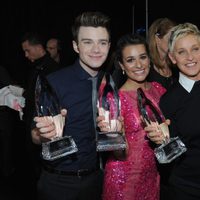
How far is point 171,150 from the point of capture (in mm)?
1517

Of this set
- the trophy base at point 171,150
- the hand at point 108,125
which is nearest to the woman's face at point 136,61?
the hand at point 108,125

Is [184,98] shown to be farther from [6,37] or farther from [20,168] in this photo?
[6,37]

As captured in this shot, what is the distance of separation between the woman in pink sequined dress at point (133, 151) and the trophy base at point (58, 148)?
37 centimetres

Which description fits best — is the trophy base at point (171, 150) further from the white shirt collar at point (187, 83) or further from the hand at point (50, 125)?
the hand at point (50, 125)

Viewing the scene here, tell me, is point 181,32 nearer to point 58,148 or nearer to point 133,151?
point 133,151

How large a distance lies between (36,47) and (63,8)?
2.31 metres

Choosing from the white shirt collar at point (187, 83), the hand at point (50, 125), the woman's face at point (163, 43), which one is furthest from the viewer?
the woman's face at point (163, 43)

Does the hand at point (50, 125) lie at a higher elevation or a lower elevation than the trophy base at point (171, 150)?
higher

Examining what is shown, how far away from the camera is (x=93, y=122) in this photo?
170cm

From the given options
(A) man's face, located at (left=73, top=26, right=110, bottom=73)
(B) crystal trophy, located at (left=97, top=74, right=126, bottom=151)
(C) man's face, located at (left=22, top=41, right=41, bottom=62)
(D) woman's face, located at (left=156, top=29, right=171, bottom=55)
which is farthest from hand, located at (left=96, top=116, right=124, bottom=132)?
(C) man's face, located at (left=22, top=41, right=41, bottom=62)

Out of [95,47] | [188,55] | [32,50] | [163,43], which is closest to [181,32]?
[188,55]

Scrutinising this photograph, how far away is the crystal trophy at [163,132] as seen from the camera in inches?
59.7

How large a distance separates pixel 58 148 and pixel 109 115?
26 centimetres

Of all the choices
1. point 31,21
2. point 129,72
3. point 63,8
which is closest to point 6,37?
point 31,21
